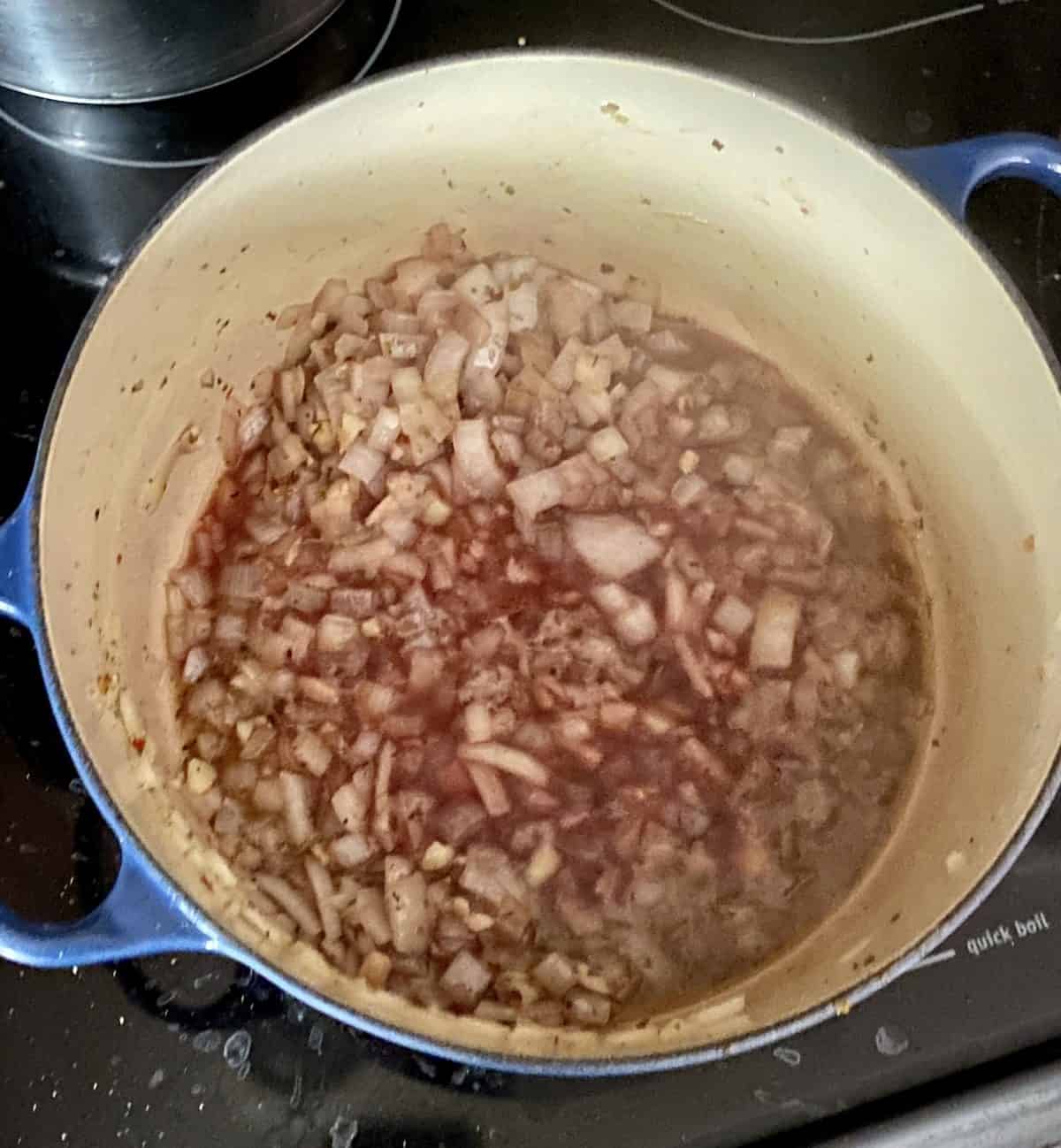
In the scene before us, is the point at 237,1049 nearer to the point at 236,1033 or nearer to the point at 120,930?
Answer: the point at 236,1033

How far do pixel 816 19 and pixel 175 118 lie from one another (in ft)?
1.93

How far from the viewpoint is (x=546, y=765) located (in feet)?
3.17

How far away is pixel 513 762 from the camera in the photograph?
0.96m

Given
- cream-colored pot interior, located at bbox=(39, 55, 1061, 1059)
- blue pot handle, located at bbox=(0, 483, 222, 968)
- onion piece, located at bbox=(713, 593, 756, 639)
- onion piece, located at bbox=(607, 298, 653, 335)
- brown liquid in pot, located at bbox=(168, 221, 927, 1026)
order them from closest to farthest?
blue pot handle, located at bbox=(0, 483, 222, 968)
cream-colored pot interior, located at bbox=(39, 55, 1061, 1059)
brown liquid in pot, located at bbox=(168, 221, 927, 1026)
onion piece, located at bbox=(713, 593, 756, 639)
onion piece, located at bbox=(607, 298, 653, 335)

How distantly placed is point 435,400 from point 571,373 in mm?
125

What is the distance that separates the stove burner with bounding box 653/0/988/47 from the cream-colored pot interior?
203 mm

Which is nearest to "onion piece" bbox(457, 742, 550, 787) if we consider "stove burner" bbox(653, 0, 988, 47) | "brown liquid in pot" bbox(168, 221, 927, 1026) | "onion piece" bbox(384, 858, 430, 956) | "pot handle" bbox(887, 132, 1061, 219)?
"brown liquid in pot" bbox(168, 221, 927, 1026)

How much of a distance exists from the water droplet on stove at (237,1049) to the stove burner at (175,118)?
70 centimetres

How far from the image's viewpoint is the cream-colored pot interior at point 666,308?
2.69ft

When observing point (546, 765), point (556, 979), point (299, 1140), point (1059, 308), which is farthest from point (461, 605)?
point (1059, 308)

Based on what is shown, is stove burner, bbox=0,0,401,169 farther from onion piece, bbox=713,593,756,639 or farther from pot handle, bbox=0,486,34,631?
onion piece, bbox=713,593,756,639

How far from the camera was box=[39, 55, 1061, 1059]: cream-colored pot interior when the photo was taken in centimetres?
82

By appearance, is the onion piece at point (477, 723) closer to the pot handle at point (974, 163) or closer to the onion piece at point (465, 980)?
the onion piece at point (465, 980)

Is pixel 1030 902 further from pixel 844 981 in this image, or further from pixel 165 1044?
pixel 165 1044
